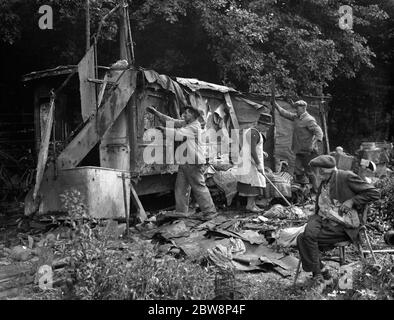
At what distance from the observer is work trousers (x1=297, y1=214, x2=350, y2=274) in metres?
4.79

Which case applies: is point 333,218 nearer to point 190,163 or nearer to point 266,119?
point 190,163

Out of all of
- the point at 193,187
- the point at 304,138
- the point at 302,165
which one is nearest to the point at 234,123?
the point at 304,138

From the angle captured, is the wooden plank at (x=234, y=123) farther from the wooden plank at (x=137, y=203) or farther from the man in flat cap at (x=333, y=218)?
the man in flat cap at (x=333, y=218)

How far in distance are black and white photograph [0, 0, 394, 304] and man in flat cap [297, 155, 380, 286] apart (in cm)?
2

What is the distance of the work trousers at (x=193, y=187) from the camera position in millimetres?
8141

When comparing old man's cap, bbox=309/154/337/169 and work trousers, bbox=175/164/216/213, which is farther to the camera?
work trousers, bbox=175/164/216/213

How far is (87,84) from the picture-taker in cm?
763

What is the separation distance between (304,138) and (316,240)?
5448mm

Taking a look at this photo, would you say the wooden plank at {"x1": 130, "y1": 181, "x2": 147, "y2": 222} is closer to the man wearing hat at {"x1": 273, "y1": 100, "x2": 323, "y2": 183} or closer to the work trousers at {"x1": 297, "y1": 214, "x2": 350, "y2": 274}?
the work trousers at {"x1": 297, "y1": 214, "x2": 350, "y2": 274}

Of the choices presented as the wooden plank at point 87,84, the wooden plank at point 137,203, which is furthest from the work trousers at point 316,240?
the wooden plank at point 87,84

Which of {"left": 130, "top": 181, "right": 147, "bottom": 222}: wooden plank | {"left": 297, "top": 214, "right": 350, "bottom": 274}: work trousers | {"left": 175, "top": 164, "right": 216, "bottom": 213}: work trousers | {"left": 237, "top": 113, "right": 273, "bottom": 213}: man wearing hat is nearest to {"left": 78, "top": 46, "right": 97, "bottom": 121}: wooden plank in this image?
{"left": 130, "top": 181, "right": 147, "bottom": 222}: wooden plank

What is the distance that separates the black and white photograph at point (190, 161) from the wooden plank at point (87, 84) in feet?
0.07
